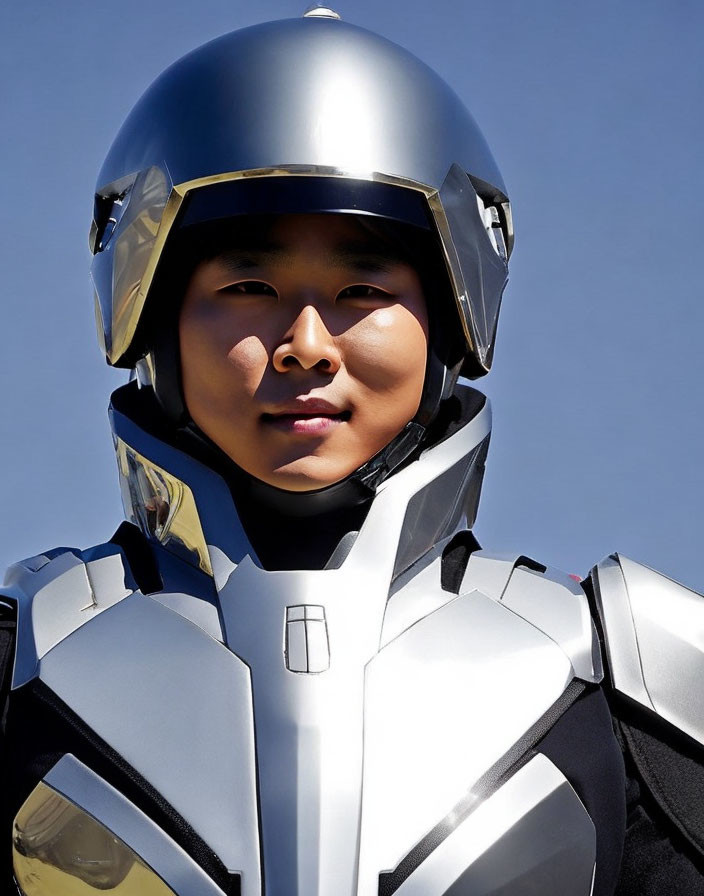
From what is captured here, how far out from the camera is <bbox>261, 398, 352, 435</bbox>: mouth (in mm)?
1573

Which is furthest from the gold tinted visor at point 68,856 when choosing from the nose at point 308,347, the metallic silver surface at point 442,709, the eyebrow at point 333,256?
the eyebrow at point 333,256

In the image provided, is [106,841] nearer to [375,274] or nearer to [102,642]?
[102,642]

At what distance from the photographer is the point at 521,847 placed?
1.40 meters

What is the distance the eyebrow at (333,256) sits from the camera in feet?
5.22

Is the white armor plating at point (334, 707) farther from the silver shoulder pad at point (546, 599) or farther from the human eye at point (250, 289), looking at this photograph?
the human eye at point (250, 289)

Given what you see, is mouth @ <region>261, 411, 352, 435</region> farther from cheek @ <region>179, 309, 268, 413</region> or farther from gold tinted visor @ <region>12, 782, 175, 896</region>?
gold tinted visor @ <region>12, 782, 175, 896</region>

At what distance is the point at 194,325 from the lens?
1642 millimetres

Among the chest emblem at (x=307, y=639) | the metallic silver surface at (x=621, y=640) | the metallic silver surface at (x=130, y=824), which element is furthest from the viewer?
the metallic silver surface at (x=621, y=640)

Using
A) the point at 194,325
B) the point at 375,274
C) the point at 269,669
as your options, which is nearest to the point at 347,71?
the point at 375,274

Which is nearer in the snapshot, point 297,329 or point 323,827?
point 323,827

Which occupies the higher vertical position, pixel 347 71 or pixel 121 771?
pixel 347 71

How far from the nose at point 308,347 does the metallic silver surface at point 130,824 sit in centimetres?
54

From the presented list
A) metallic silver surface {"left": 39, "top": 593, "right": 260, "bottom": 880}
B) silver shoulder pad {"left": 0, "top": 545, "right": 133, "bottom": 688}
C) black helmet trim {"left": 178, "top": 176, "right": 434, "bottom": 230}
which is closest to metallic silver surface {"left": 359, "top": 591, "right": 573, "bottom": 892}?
metallic silver surface {"left": 39, "top": 593, "right": 260, "bottom": 880}

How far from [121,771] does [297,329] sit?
0.57 metres
